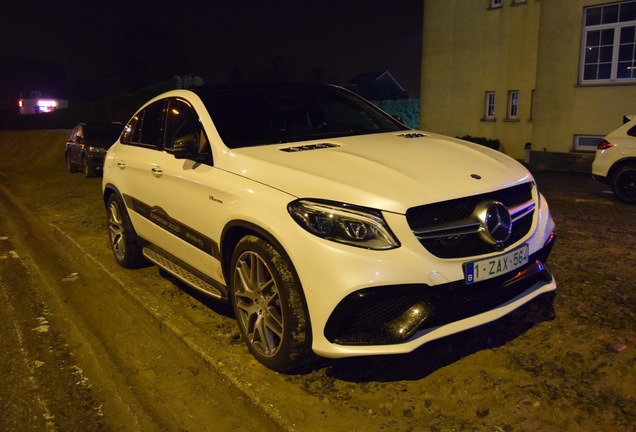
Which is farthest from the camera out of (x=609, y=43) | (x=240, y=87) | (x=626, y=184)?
(x=609, y=43)

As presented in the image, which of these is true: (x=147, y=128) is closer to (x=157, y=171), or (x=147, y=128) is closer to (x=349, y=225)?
(x=157, y=171)

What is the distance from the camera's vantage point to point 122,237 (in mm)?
6023

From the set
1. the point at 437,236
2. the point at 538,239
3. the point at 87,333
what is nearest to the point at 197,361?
the point at 87,333

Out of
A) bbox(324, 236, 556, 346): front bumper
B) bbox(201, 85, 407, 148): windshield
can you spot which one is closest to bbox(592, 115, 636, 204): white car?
bbox(201, 85, 407, 148): windshield

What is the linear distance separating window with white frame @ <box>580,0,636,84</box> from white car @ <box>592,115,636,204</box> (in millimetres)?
4790

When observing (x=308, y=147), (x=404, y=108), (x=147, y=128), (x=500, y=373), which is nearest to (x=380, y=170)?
(x=308, y=147)

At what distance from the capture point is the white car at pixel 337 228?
3082 mm

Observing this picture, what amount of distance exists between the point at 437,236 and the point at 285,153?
1236 mm

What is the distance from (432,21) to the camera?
2011cm

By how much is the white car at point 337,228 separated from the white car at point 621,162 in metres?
6.47

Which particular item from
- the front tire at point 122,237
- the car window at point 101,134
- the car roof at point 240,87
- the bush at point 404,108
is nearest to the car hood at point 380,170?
the car roof at point 240,87

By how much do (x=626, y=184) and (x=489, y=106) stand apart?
10.4 meters

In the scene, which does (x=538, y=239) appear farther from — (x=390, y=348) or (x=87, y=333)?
(x=87, y=333)

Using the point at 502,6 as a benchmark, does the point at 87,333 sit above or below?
below
